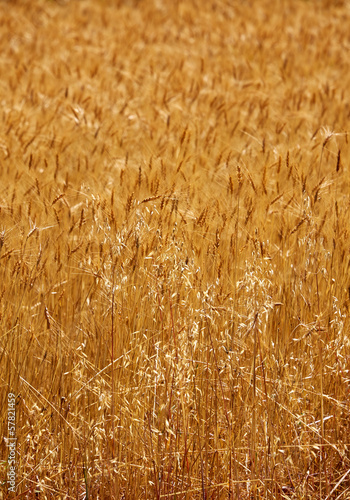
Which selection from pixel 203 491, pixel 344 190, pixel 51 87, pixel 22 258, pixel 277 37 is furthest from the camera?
pixel 277 37

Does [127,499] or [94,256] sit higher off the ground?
[94,256]

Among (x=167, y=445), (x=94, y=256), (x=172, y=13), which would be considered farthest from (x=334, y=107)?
(x=172, y=13)

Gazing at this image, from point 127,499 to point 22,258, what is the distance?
71 cm

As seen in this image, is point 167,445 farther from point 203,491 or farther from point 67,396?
point 67,396

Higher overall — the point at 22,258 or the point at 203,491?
the point at 22,258

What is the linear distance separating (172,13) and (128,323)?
7.35 metres

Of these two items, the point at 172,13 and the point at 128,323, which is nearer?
the point at 128,323

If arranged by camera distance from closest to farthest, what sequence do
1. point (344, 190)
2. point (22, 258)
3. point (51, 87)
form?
point (22, 258) < point (344, 190) < point (51, 87)

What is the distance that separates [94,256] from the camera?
2.25m

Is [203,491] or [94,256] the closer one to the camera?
[203,491]

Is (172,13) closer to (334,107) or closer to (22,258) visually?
(334,107)

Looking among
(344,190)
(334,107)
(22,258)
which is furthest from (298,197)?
(334,107)

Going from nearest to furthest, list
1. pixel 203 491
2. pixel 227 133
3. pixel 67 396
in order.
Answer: pixel 203 491, pixel 67 396, pixel 227 133

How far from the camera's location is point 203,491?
1577mm
